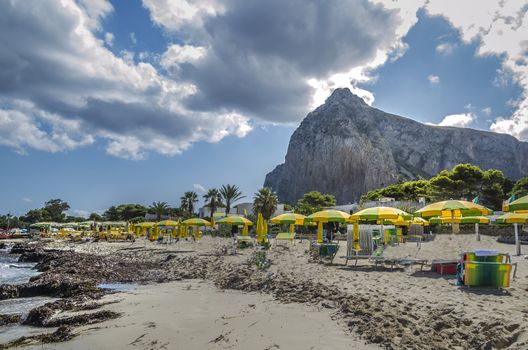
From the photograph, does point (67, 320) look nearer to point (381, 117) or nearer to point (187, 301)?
point (187, 301)

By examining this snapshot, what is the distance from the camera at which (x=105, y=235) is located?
3722 centimetres

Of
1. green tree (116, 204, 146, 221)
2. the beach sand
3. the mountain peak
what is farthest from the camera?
the mountain peak

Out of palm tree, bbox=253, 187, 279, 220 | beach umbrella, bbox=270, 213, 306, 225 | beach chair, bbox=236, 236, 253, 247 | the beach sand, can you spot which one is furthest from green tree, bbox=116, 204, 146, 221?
the beach sand

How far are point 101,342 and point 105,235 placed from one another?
3508cm

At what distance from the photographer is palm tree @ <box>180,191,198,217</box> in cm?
6500

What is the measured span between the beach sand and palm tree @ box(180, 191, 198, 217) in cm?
5757

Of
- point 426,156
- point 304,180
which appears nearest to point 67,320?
point 304,180

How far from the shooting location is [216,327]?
581 centimetres

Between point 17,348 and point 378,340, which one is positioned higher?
point 378,340

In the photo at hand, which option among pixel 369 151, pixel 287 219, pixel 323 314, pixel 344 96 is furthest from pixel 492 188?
pixel 344 96

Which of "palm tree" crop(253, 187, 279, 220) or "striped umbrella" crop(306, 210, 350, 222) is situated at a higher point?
"palm tree" crop(253, 187, 279, 220)

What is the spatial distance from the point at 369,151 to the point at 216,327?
118 m

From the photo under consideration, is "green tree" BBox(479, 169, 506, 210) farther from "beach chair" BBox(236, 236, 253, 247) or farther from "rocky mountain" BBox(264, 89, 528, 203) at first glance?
"rocky mountain" BBox(264, 89, 528, 203)

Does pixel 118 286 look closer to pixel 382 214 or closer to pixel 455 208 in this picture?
pixel 382 214
